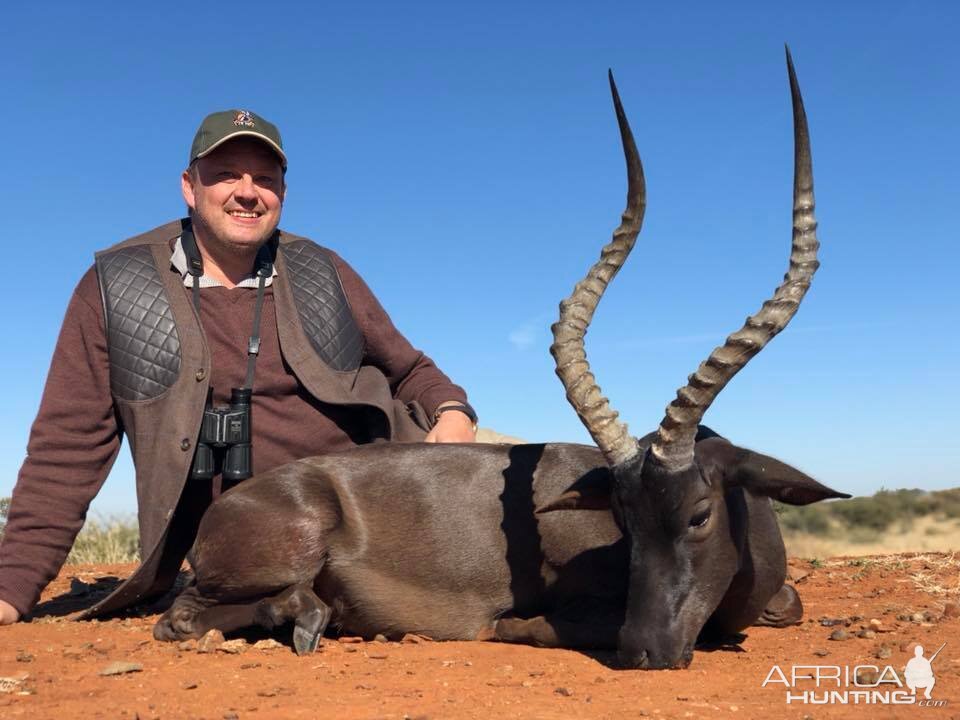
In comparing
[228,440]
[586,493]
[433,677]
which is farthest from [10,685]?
[586,493]

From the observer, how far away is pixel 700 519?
202 inches

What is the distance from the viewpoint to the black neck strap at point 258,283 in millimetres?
7035

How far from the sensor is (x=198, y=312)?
7.07 metres

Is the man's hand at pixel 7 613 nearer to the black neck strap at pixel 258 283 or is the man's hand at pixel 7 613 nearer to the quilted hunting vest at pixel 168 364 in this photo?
the quilted hunting vest at pixel 168 364

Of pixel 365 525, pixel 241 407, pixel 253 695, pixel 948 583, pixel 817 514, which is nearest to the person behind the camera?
pixel 253 695

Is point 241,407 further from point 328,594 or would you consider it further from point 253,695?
point 253,695

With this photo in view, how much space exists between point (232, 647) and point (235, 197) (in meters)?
3.25

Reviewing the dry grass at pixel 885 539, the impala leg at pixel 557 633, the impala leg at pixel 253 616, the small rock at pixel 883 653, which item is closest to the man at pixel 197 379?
the impala leg at pixel 253 616

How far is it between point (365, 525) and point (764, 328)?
2.60m

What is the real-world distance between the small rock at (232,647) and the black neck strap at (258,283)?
6.09ft

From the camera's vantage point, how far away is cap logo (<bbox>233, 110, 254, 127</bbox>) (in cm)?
728

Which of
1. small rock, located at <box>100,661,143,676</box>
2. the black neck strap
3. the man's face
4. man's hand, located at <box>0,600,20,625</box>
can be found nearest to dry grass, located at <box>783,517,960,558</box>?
the black neck strap

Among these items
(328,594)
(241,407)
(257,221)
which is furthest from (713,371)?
(257,221)

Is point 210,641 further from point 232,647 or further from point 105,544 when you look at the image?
point 105,544
